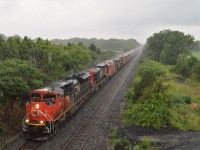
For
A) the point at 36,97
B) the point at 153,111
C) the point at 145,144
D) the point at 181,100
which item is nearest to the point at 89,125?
the point at 153,111

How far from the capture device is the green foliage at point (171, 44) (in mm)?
95981

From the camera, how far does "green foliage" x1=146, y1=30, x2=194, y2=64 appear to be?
9598 centimetres

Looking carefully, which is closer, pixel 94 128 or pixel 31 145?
pixel 31 145

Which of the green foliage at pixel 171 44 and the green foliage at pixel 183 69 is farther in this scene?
the green foliage at pixel 171 44

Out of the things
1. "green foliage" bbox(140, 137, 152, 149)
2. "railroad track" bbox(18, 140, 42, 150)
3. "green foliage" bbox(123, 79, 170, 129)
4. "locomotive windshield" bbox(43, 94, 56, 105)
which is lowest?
"railroad track" bbox(18, 140, 42, 150)

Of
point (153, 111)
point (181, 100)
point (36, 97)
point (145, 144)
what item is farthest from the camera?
point (181, 100)

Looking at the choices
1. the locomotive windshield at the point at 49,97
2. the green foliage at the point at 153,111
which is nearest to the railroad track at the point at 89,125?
the green foliage at the point at 153,111

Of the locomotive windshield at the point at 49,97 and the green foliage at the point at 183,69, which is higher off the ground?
the locomotive windshield at the point at 49,97

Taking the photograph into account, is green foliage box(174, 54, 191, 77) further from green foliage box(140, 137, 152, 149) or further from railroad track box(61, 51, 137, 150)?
green foliage box(140, 137, 152, 149)

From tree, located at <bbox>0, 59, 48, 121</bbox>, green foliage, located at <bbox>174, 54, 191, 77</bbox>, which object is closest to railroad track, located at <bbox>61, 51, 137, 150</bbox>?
tree, located at <bbox>0, 59, 48, 121</bbox>

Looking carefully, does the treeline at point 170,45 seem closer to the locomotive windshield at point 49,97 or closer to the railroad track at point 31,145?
the locomotive windshield at point 49,97

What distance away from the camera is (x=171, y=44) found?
99.4m

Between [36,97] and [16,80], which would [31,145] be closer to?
[36,97]

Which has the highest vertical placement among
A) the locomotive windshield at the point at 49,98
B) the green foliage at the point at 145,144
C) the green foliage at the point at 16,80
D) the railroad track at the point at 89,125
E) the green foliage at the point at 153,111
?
the green foliage at the point at 16,80
